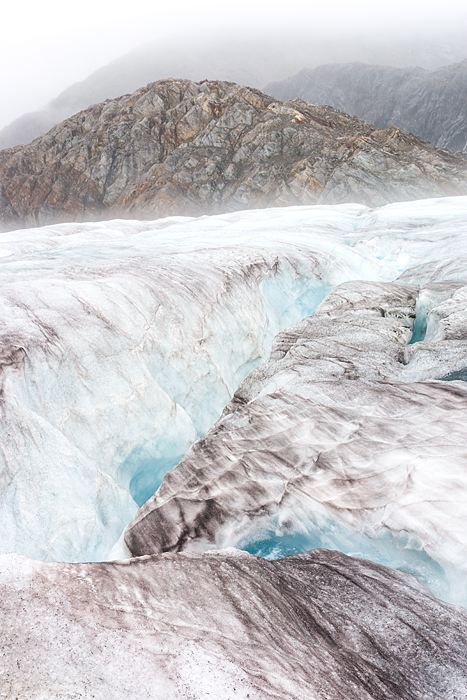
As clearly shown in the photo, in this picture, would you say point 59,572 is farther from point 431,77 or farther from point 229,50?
point 229,50

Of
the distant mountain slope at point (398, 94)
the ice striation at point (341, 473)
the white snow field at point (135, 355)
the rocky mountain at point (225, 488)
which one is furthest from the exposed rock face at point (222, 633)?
the distant mountain slope at point (398, 94)

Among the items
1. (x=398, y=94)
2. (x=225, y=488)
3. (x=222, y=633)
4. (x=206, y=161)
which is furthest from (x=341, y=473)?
(x=398, y=94)

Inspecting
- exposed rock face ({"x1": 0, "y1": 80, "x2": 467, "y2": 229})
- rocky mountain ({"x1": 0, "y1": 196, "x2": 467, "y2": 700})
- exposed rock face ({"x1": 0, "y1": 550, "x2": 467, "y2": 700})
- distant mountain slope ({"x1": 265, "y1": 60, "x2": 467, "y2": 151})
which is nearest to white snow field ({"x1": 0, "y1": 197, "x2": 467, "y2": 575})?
rocky mountain ({"x1": 0, "y1": 196, "x2": 467, "y2": 700})

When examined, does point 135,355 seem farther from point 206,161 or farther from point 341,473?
point 206,161

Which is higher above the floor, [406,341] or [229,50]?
[229,50]

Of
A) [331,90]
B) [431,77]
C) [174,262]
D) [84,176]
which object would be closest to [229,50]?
[331,90]

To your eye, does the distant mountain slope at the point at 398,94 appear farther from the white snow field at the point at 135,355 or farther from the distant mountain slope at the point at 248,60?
the white snow field at the point at 135,355
